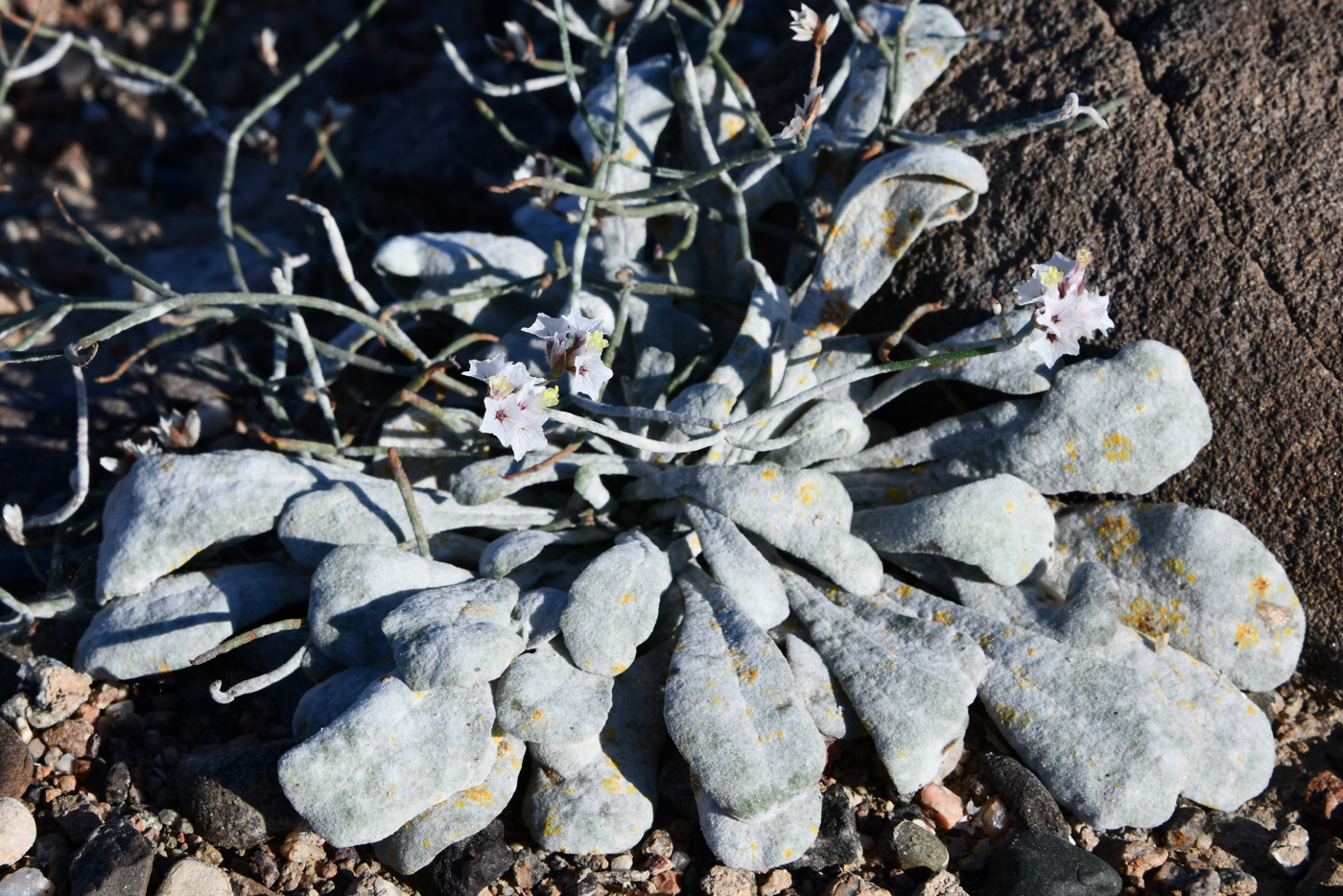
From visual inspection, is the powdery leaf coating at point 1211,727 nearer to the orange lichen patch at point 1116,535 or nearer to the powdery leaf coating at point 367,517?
the orange lichen patch at point 1116,535

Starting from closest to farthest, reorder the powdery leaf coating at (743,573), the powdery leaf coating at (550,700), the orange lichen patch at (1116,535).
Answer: the powdery leaf coating at (550,700) < the powdery leaf coating at (743,573) < the orange lichen patch at (1116,535)

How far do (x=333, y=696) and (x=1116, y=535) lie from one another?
5.48 feet

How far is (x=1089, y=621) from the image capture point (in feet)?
6.79

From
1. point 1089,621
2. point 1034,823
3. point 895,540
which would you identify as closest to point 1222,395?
point 1089,621

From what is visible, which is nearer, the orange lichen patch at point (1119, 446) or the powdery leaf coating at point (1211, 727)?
the powdery leaf coating at point (1211, 727)

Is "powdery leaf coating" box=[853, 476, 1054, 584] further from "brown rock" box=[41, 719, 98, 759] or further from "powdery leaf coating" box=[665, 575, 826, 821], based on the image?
"brown rock" box=[41, 719, 98, 759]

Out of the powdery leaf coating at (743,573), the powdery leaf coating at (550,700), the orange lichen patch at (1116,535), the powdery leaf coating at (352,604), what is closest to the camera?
the powdery leaf coating at (550,700)

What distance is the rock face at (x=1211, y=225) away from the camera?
2.27 m

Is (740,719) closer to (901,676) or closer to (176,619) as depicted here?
(901,676)

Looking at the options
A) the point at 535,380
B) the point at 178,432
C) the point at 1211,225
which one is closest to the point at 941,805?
the point at 535,380

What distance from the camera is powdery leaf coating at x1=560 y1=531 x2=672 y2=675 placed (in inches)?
75.9

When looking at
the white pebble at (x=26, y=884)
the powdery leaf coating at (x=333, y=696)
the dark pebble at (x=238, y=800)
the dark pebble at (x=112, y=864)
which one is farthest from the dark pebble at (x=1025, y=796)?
the white pebble at (x=26, y=884)

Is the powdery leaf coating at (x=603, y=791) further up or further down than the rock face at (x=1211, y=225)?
further down

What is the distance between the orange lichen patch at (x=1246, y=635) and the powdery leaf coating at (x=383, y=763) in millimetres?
1551
